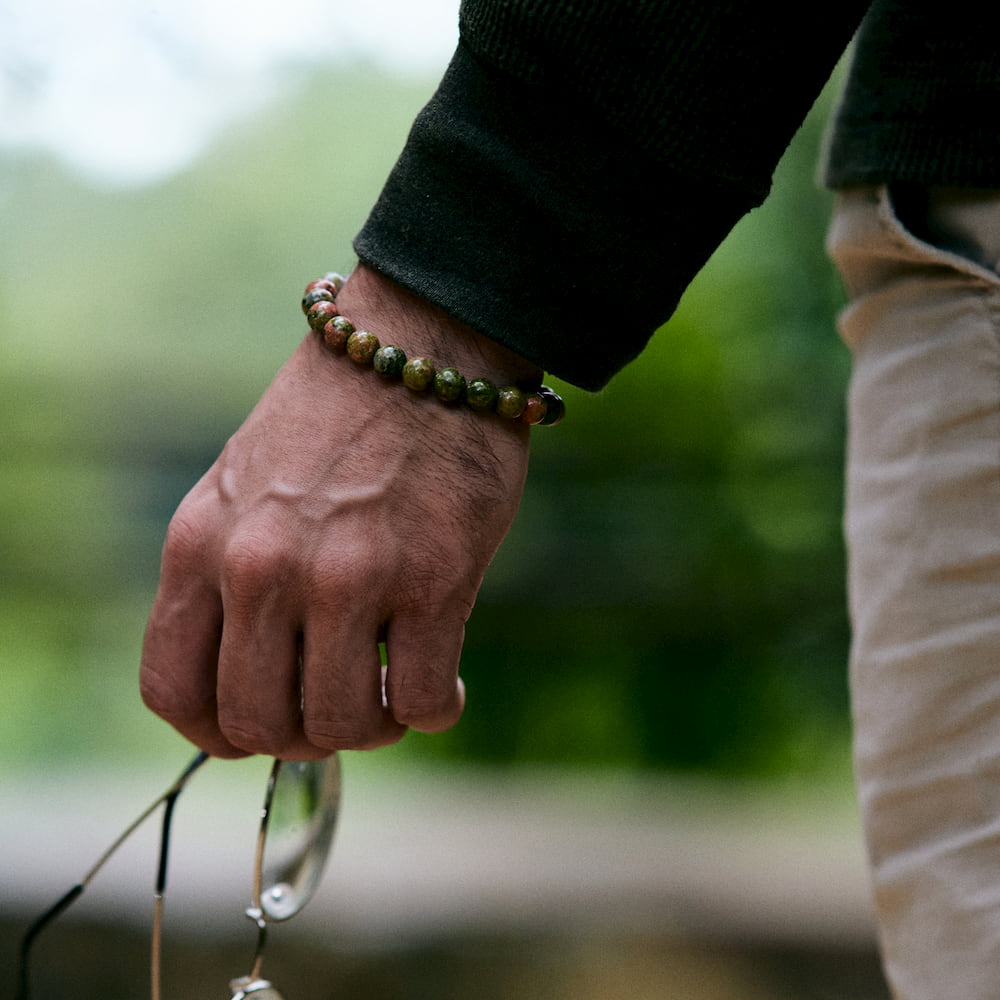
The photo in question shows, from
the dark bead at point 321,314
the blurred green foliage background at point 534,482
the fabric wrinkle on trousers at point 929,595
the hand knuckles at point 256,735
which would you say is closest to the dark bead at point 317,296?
the dark bead at point 321,314

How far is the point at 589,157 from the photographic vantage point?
0.56 m

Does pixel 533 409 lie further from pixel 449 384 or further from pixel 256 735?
pixel 256 735

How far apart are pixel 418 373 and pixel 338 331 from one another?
0.18 ft

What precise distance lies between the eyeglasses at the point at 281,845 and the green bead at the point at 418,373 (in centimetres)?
27

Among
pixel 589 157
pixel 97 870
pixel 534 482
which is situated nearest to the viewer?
pixel 589 157

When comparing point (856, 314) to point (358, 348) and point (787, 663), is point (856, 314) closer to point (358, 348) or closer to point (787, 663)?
point (358, 348)

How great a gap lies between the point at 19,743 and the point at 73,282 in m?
0.89

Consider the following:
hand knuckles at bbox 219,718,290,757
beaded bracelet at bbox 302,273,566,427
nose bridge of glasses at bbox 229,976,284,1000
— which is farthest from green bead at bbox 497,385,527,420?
nose bridge of glasses at bbox 229,976,284,1000

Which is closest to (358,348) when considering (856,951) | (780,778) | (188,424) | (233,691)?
(233,691)

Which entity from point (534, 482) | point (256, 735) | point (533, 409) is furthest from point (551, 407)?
point (534, 482)

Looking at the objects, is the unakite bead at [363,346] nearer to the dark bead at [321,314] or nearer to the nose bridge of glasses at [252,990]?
the dark bead at [321,314]

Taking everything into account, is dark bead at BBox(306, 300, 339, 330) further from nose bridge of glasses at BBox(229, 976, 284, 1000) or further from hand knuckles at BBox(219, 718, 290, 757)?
nose bridge of glasses at BBox(229, 976, 284, 1000)

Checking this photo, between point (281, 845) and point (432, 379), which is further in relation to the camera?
point (281, 845)

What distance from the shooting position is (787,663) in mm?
2105
